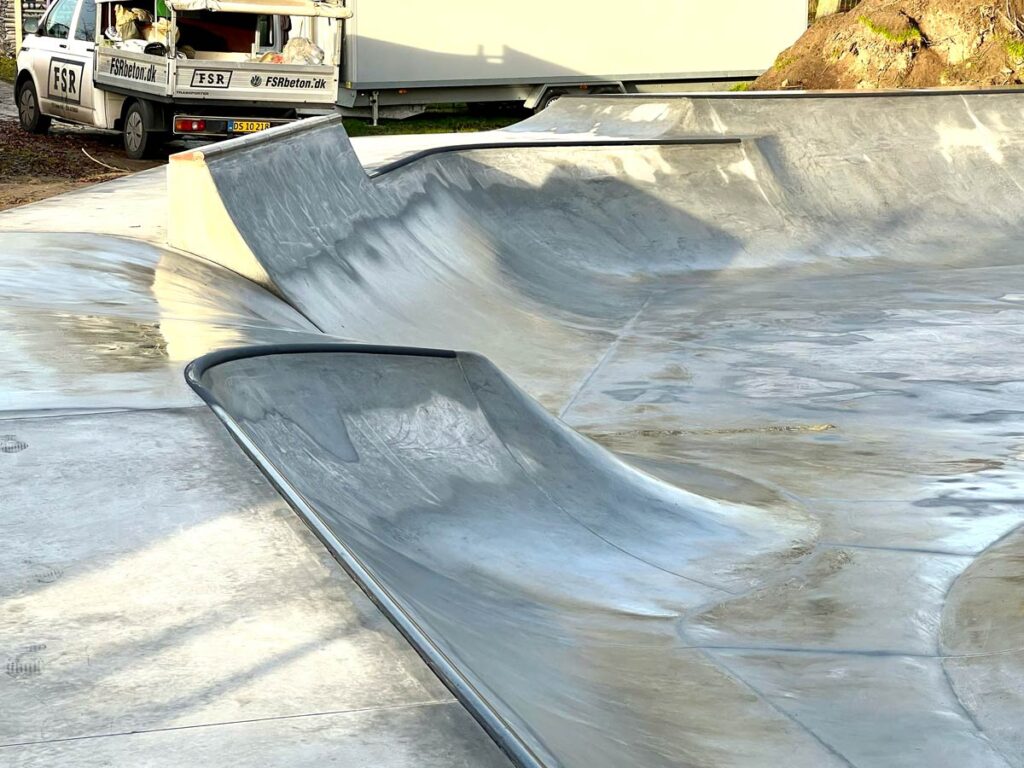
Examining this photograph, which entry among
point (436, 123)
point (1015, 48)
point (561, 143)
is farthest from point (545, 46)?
point (561, 143)

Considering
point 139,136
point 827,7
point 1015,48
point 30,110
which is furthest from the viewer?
point 827,7

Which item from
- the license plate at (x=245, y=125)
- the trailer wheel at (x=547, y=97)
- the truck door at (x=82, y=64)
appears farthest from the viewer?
the trailer wheel at (x=547, y=97)

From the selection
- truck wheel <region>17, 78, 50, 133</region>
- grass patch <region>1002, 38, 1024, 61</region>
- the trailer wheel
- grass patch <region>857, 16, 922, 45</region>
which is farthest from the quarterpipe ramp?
truck wheel <region>17, 78, 50, 133</region>

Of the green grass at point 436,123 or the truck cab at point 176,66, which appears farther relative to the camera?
the green grass at point 436,123

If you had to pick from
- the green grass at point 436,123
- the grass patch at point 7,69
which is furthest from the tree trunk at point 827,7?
the grass patch at point 7,69

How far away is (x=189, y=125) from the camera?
47.7 feet

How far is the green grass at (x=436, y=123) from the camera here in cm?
1877

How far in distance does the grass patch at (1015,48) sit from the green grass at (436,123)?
7671 millimetres

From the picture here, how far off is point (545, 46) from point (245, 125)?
6150 mm

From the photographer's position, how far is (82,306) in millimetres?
4828

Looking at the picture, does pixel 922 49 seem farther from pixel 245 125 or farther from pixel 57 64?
pixel 57 64

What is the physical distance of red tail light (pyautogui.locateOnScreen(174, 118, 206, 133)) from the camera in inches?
572

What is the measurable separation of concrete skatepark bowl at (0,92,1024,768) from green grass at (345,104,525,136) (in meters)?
9.17

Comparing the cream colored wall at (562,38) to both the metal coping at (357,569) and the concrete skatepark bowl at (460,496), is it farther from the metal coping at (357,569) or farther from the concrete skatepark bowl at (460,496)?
the metal coping at (357,569)
